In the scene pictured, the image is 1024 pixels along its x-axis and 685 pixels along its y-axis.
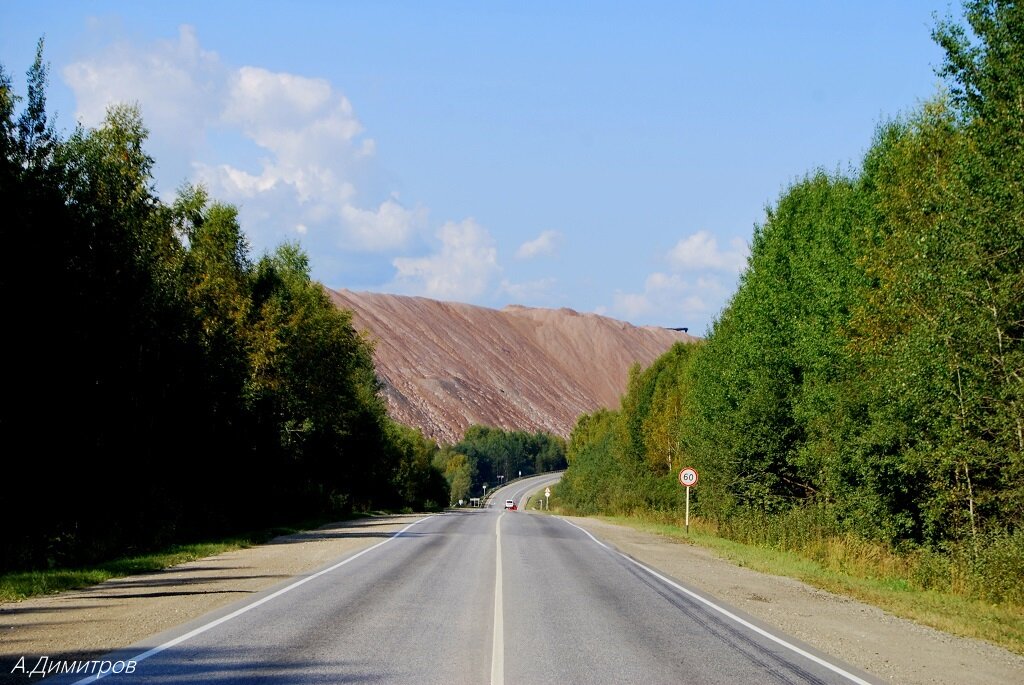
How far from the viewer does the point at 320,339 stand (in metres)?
54.3

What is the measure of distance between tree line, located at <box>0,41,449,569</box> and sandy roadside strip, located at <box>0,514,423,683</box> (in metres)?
3.57

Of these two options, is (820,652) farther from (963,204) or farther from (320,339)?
(320,339)

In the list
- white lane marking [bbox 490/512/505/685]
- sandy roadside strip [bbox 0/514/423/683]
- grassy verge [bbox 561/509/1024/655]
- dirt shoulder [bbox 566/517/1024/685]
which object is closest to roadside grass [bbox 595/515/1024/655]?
grassy verge [bbox 561/509/1024/655]

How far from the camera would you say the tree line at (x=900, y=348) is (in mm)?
19672

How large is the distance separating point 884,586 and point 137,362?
23231 millimetres

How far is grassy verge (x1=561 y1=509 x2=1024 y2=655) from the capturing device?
1483 centimetres

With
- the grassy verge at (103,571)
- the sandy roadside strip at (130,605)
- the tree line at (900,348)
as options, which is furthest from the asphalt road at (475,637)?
the tree line at (900,348)

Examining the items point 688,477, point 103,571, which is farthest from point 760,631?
point 688,477

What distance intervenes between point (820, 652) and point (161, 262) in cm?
3161

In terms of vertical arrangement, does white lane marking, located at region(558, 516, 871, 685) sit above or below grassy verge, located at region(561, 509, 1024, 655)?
above

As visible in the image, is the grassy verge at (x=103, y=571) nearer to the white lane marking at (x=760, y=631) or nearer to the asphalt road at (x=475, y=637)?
the asphalt road at (x=475, y=637)

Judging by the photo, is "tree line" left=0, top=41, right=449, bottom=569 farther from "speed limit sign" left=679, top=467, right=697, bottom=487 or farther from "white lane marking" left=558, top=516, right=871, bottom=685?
→ "speed limit sign" left=679, top=467, right=697, bottom=487

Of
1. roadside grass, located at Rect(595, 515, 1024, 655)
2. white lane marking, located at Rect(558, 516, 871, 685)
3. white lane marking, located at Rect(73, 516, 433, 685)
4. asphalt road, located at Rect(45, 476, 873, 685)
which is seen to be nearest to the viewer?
asphalt road, located at Rect(45, 476, 873, 685)

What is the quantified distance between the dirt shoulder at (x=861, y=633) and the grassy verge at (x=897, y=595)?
0.39 m
